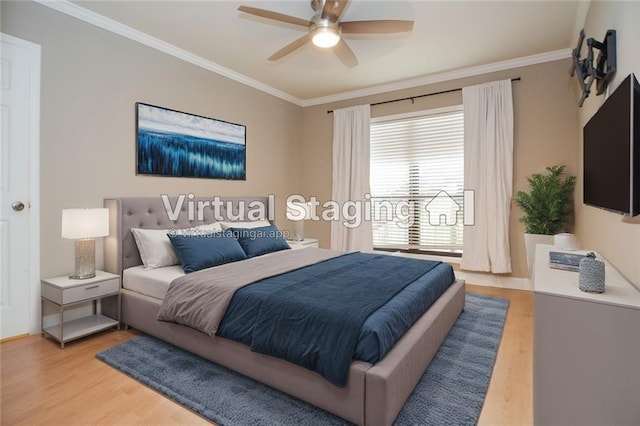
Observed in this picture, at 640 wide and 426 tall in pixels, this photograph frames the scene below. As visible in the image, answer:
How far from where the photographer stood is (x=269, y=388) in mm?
1935

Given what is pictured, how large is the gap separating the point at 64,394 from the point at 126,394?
0.36 metres

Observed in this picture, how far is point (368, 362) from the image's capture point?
1.59 metres

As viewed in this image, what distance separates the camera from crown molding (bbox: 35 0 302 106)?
275 centimetres

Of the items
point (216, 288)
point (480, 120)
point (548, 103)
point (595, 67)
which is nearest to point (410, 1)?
point (595, 67)

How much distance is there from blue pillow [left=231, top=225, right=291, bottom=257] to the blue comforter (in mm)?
1034

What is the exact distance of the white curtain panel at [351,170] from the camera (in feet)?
16.2

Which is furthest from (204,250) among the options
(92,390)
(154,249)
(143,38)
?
(143,38)

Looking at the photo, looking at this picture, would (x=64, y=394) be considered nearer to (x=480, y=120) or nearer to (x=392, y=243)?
(x=392, y=243)

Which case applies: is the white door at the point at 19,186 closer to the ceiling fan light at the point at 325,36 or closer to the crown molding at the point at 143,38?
the crown molding at the point at 143,38

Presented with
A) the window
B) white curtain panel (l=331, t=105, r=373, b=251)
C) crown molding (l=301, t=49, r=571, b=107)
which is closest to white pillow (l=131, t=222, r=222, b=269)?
white curtain panel (l=331, t=105, r=373, b=251)

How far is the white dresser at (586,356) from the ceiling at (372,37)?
2.55 metres

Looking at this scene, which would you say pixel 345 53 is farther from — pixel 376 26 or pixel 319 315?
pixel 319 315

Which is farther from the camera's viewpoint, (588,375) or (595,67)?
(595,67)

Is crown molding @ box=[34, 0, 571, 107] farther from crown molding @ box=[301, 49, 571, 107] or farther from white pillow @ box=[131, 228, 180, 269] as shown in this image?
white pillow @ box=[131, 228, 180, 269]
